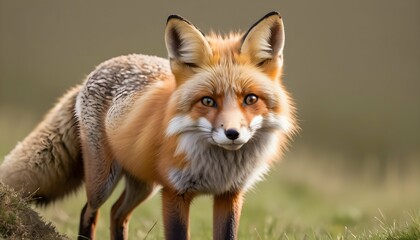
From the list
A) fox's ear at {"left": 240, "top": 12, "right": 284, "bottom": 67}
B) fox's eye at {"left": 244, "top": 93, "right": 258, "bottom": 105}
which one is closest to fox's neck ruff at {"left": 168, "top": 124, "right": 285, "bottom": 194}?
fox's eye at {"left": 244, "top": 93, "right": 258, "bottom": 105}

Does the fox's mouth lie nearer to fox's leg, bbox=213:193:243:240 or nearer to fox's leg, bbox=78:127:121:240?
fox's leg, bbox=213:193:243:240

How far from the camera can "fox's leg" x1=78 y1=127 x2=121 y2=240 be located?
5730mm

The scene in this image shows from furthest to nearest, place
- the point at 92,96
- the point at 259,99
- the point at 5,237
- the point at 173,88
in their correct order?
the point at 92,96
the point at 173,88
the point at 259,99
the point at 5,237

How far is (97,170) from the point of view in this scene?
5.72 meters

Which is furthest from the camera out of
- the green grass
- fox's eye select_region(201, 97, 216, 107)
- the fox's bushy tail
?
the green grass

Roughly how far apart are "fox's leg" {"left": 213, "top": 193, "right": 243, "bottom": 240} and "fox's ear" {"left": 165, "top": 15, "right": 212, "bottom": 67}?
102 cm

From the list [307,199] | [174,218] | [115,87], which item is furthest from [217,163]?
[307,199]

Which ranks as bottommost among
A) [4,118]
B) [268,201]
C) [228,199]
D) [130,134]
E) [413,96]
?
[413,96]

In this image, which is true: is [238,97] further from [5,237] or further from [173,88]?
[5,237]

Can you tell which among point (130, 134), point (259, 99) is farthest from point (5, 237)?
point (259, 99)

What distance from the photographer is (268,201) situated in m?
9.88

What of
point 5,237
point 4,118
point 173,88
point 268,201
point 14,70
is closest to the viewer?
point 5,237

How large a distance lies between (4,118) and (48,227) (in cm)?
775

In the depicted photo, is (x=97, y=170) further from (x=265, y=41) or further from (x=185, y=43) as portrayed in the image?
(x=265, y=41)
